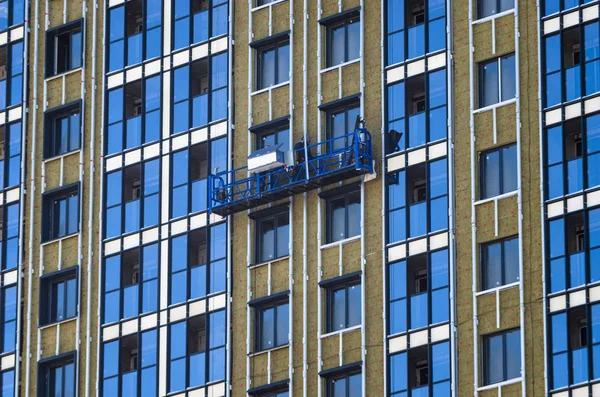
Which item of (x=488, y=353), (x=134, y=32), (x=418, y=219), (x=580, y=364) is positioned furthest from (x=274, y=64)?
(x=580, y=364)

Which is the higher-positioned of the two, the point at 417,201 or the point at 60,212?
the point at 60,212

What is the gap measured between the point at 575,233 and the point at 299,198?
12.7m

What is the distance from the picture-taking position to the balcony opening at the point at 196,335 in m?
100

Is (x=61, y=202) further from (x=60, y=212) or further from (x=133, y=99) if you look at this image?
(x=133, y=99)

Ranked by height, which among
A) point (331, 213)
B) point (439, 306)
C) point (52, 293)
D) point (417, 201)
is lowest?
point (439, 306)

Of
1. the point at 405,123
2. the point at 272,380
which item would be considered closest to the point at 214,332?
the point at 272,380

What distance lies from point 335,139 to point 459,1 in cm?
727

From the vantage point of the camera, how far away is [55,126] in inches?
4269

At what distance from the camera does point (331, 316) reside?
318ft

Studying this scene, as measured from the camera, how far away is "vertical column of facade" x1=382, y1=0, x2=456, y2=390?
93438 millimetres

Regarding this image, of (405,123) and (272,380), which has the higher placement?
(405,123)

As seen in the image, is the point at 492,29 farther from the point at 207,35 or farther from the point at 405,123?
the point at 207,35

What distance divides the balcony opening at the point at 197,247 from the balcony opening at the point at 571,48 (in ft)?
56.8

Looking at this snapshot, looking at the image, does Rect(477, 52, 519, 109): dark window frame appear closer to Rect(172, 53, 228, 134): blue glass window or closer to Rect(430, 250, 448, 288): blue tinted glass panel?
Rect(430, 250, 448, 288): blue tinted glass panel
